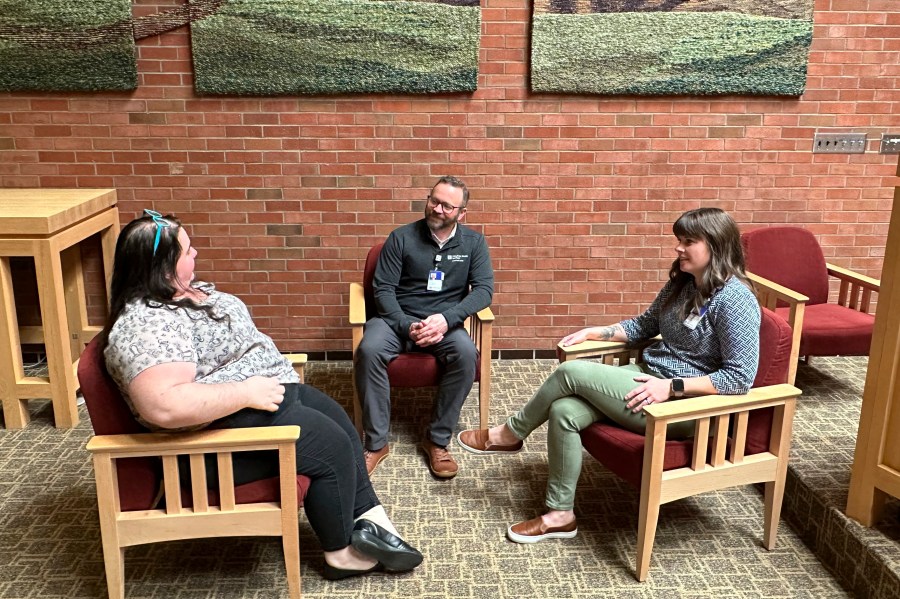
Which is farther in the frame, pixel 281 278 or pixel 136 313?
pixel 281 278

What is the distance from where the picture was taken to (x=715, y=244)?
8.02 feet

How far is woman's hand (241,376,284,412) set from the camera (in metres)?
2.13

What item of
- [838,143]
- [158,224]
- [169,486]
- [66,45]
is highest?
[66,45]

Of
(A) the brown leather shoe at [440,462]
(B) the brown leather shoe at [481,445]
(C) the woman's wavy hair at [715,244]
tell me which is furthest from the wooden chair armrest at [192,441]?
(C) the woman's wavy hair at [715,244]

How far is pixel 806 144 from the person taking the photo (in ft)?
13.5

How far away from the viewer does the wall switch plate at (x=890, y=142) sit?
4133mm

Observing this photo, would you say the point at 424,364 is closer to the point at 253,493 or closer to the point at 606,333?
the point at 606,333

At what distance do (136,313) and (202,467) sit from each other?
46 centimetres

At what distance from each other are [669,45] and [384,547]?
2.94 metres

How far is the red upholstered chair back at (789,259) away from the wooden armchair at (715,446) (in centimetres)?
146

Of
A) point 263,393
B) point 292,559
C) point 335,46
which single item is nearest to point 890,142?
point 335,46

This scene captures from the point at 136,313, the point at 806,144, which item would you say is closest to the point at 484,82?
the point at 806,144

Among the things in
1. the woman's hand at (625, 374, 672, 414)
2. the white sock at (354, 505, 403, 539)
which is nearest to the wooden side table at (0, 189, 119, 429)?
the white sock at (354, 505, 403, 539)

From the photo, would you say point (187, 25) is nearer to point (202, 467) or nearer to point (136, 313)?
point (136, 313)
